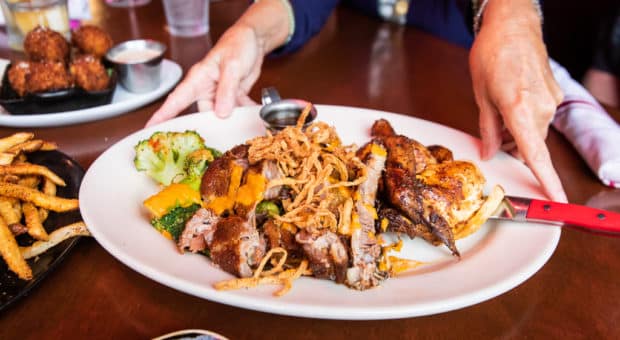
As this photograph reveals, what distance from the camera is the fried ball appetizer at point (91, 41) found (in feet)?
10.3

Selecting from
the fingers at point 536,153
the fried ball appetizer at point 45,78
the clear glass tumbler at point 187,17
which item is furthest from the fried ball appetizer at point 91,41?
the fingers at point 536,153

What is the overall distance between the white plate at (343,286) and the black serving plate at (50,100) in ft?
1.83

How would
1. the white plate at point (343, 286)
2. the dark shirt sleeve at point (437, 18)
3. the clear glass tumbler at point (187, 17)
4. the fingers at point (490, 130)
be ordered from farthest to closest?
the dark shirt sleeve at point (437, 18) < the clear glass tumbler at point (187, 17) < the fingers at point (490, 130) < the white plate at point (343, 286)

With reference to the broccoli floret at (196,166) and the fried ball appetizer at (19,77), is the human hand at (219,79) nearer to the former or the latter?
the broccoli floret at (196,166)

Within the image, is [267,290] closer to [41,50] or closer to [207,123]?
[207,123]

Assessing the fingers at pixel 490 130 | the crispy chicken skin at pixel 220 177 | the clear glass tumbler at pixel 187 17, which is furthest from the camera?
the clear glass tumbler at pixel 187 17

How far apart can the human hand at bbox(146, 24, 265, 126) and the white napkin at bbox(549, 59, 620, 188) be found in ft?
5.53

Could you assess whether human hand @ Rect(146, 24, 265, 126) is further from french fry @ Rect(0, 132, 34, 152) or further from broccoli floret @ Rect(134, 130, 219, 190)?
french fry @ Rect(0, 132, 34, 152)

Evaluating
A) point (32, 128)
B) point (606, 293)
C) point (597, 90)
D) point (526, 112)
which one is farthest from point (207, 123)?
point (597, 90)

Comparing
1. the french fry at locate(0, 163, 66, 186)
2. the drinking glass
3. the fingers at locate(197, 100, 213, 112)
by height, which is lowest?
the drinking glass

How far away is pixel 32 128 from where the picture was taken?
8.48 ft

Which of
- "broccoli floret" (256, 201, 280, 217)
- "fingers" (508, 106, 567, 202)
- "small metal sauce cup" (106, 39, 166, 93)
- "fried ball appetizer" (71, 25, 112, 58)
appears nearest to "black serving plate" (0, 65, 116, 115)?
"small metal sauce cup" (106, 39, 166, 93)

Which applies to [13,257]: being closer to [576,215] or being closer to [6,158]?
[6,158]

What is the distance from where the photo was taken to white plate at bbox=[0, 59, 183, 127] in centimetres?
251
